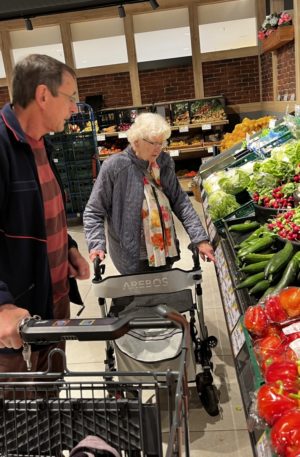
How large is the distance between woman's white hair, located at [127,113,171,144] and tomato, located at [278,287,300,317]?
1.59 metres

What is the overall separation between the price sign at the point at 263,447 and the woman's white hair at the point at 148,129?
1.98 meters

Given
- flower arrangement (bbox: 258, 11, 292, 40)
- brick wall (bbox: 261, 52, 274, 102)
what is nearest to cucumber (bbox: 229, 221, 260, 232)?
flower arrangement (bbox: 258, 11, 292, 40)

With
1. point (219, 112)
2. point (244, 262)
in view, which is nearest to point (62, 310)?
point (244, 262)

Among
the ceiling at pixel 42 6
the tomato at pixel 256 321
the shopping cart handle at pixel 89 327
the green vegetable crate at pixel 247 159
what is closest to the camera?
the shopping cart handle at pixel 89 327

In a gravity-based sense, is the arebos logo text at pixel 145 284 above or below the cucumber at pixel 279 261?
below

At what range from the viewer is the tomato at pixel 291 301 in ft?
4.50

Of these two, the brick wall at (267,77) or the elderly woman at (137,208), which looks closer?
the elderly woman at (137,208)

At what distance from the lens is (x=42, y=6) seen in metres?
5.94

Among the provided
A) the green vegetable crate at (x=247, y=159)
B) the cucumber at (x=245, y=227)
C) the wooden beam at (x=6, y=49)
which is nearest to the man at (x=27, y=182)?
the cucumber at (x=245, y=227)

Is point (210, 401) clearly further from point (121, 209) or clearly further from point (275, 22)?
point (275, 22)

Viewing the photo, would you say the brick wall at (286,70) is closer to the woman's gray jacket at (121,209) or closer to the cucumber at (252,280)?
the woman's gray jacket at (121,209)

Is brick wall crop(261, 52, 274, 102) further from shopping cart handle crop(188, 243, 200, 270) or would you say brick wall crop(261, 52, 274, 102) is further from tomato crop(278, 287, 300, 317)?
tomato crop(278, 287, 300, 317)

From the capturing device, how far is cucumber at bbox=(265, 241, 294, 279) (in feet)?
5.60

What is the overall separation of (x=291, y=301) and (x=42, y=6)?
5864 mm
